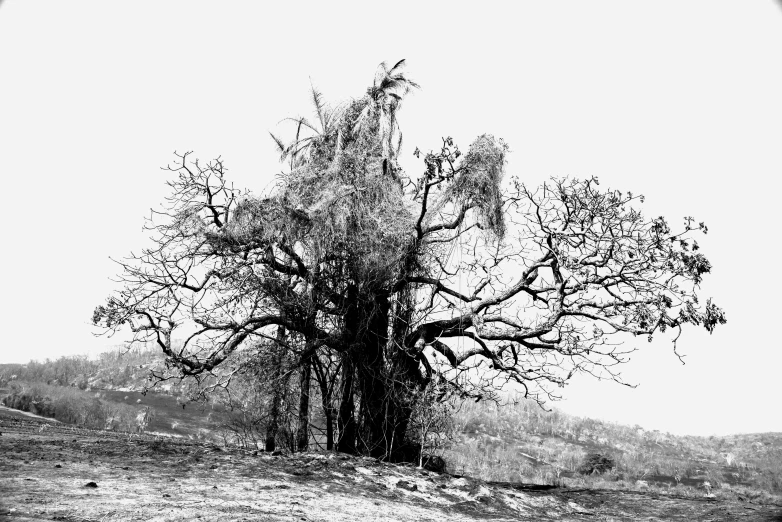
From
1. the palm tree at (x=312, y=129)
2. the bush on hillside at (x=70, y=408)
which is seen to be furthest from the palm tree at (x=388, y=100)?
the bush on hillside at (x=70, y=408)

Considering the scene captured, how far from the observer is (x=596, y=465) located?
67.8 feet

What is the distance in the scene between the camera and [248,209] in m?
11.1

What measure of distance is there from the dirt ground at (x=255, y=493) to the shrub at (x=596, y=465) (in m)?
9.43

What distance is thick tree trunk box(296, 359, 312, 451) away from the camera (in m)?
12.6

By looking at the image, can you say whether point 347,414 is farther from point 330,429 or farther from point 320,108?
point 320,108

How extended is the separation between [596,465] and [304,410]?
12.9 metres

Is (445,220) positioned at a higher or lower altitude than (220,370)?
higher

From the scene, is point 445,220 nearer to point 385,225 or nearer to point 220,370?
point 385,225


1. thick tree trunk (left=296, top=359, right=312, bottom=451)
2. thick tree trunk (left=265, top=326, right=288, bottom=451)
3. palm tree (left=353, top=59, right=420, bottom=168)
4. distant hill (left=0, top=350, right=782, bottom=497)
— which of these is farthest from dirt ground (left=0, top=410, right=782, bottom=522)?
palm tree (left=353, top=59, right=420, bottom=168)

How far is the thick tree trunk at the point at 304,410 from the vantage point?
495 inches

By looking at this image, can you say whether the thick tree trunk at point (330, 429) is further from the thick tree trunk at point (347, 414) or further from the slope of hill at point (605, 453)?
the slope of hill at point (605, 453)

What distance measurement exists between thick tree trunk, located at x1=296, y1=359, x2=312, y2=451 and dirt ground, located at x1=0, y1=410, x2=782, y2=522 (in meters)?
2.84

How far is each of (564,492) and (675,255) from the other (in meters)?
5.14

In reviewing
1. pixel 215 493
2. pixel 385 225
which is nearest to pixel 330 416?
pixel 385 225
